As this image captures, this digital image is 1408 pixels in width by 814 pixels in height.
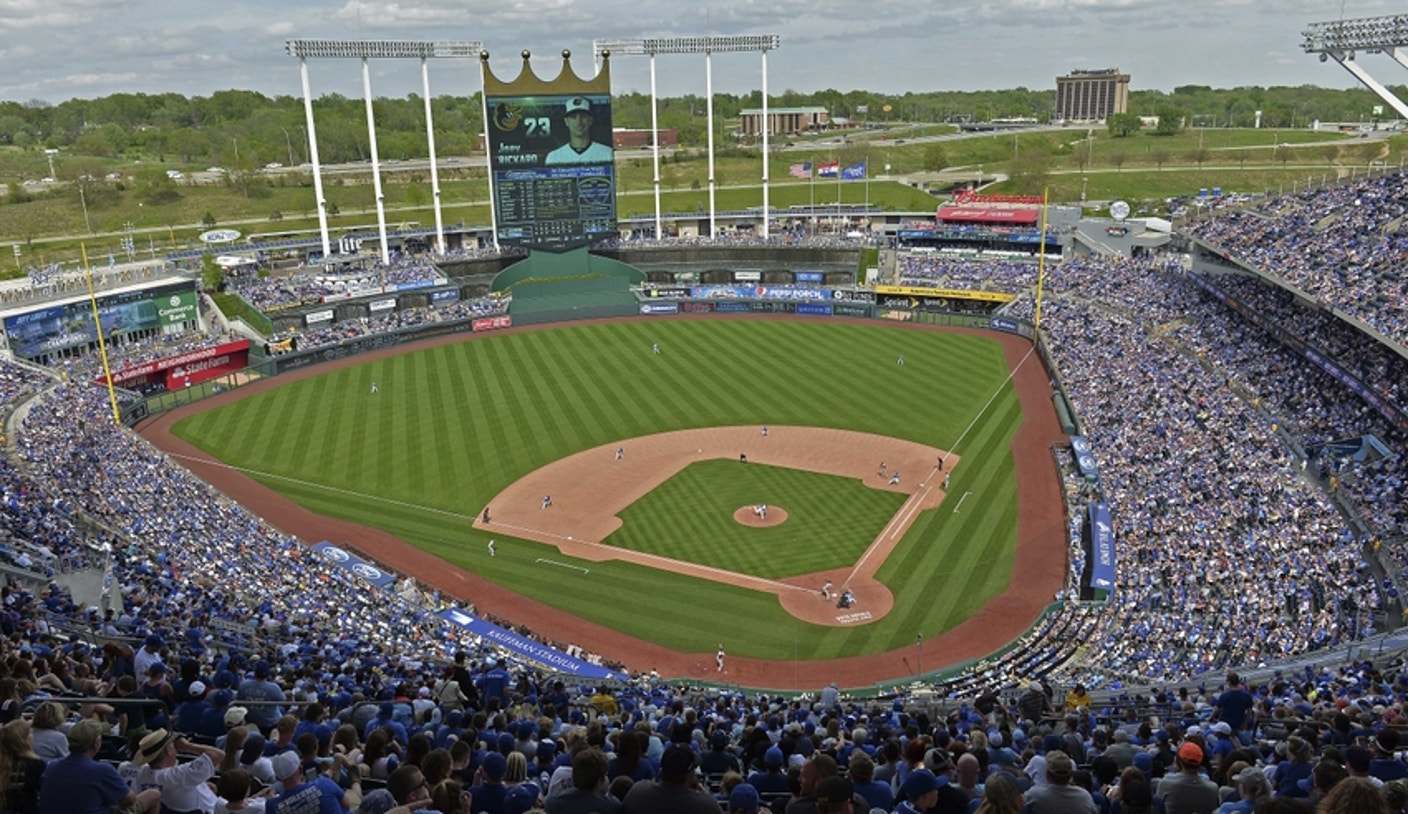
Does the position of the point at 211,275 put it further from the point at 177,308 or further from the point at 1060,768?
the point at 1060,768

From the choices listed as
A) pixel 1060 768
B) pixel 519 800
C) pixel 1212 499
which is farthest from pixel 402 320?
pixel 1060 768

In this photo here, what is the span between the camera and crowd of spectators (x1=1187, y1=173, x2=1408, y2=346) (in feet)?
111

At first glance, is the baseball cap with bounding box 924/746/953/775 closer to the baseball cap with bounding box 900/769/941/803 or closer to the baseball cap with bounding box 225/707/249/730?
the baseball cap with bounding box 900/769/941/803

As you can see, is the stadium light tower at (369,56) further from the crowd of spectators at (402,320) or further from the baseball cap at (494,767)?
the baseball cap at (494,767)

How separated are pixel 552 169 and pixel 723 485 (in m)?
34.1

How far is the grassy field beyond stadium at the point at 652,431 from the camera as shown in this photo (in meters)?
28.5

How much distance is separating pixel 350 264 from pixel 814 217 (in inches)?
1506

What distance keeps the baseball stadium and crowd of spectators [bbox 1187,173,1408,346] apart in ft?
0.75

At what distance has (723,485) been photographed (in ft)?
120

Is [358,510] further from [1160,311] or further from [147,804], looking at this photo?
[1160,311]

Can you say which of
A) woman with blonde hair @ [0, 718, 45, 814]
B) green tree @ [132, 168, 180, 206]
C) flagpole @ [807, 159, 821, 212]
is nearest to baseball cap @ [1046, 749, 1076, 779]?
woman with blonde hair @ [0, 718, 45, 814]

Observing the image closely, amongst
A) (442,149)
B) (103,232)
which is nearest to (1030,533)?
(103,232)

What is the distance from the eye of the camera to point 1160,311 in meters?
52.4

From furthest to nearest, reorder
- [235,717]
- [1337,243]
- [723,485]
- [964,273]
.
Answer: [964,273] < [1337,243] < [723,485] < [235,717]
